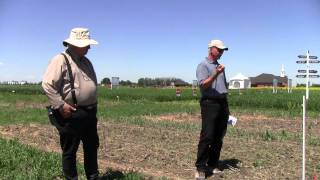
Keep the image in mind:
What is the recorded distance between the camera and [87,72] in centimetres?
592

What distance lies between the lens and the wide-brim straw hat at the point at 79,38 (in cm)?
576

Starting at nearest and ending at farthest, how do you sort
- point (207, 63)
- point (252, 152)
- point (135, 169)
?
point (207, 63) < point (135, 169) < point (252, 152)

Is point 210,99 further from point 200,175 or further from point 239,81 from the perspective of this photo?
point 239,81

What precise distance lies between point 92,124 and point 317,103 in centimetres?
2257

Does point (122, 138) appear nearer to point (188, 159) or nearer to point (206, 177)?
point (188, 159)

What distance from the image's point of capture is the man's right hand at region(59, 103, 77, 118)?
Result: 5.59 metres

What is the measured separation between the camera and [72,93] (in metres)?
5.72

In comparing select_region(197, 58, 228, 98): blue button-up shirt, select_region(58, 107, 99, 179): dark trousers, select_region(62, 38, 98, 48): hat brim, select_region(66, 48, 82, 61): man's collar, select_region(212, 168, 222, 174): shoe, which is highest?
select_region(62, 38, 98, 48): hat brim

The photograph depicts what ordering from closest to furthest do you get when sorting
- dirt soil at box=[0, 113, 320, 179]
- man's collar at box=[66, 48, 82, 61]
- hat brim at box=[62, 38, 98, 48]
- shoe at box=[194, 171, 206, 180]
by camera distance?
1. hat brim at box=[62, 38, 98, 48]
2. man's collar at box=[66, 48, 82, 61]
3. shoe at box=[194, 171, 206, 180]
4. dirt soil at box=[0, 113, 320, 179]

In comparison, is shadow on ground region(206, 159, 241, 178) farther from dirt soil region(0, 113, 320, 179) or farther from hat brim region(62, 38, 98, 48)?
hat brim region(62, 38, 98, 48)

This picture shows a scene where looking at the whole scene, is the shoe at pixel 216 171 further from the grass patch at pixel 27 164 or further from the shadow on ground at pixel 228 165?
the grass patch at pixel 27 164

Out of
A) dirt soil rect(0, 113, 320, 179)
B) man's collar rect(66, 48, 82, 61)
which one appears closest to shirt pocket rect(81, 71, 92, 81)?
man's collar rect(66, 48, 82, 61)

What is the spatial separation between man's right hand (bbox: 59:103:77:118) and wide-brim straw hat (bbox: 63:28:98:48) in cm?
71

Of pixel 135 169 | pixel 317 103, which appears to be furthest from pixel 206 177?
pixel 317 103
